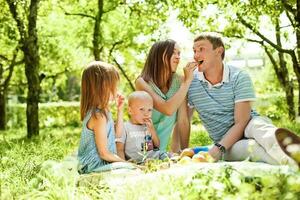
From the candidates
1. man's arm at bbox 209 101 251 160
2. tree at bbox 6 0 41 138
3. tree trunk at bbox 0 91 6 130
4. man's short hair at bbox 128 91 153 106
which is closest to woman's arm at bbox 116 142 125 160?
man's short hair at bbox 128 91 153 106

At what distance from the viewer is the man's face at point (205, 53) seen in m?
5.46

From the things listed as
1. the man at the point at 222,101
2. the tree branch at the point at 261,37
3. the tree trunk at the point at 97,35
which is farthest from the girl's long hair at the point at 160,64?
the tree trunk at the point at 97,35

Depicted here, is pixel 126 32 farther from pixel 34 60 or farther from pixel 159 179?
pixel 159 179

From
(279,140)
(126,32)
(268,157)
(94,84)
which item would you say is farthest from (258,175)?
(126,32)

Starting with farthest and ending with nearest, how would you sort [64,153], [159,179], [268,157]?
[64,153] → [268,157] → [159,179]

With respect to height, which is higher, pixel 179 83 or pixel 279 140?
pixel 179 83

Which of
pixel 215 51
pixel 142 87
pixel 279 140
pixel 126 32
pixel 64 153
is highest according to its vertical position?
pixel 126 32

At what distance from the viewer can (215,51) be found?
548cm

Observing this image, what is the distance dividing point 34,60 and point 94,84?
806cm

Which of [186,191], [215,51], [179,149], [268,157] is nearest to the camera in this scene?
[186,191]

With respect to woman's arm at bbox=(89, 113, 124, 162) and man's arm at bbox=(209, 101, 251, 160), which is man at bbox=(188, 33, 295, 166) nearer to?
man's arm at bbox=(209, 101, 251, 160)

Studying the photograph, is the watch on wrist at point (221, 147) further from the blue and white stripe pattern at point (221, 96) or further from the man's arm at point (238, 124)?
the blue and white stripe pattern at point (221, 96)

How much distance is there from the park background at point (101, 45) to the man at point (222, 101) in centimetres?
26

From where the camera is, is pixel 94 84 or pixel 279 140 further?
pixel 94 84
